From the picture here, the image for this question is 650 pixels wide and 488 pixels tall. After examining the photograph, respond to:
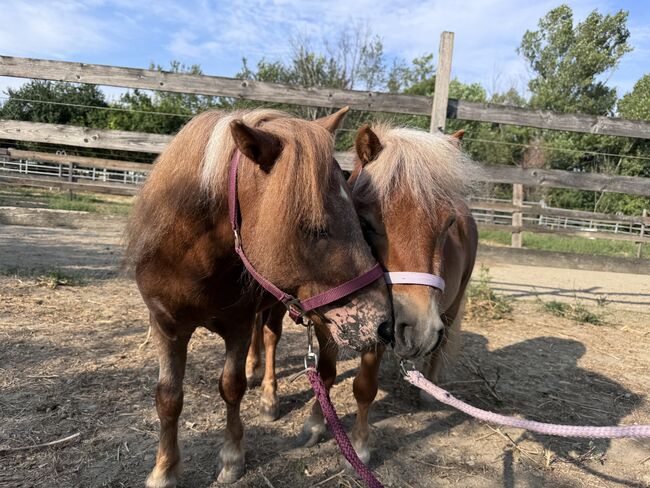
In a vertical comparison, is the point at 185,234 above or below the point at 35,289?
above

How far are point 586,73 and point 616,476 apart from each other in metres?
34.1

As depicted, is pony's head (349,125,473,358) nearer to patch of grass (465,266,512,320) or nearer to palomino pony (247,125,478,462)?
palomino pony (247,125,478,462)

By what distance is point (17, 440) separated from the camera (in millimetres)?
2246

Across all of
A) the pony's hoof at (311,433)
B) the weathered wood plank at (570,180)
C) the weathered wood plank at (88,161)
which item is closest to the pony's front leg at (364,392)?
the pony's hoof at (311,433)

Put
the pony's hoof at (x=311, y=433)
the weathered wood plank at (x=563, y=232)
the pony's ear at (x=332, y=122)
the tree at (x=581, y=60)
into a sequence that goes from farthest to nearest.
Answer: the tree at (x=581, y=60) < the weathered wood plank at (x=563, y=232) < the pony's hoof at (x=311, y=433) < the pony's ear at (x=332, y=122)

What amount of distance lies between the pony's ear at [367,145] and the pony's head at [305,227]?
0.61 meters

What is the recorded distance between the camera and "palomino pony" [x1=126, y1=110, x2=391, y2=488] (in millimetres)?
1458

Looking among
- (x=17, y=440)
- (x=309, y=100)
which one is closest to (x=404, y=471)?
(x=17, y=440)

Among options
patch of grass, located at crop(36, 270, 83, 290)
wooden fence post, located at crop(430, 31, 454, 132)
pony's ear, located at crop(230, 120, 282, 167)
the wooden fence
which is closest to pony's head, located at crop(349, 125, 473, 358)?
pony's ear, located at crop(230, 120, 282, 167)

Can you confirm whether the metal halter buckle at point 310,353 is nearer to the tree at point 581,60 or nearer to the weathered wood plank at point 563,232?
the weathered wood plank at point 563,232

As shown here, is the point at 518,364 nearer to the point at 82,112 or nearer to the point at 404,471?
the point at 404,471

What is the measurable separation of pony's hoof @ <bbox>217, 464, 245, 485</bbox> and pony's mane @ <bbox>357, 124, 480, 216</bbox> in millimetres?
1552

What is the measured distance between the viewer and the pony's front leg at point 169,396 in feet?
6.89

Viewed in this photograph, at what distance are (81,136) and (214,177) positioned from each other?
452 centimetres
